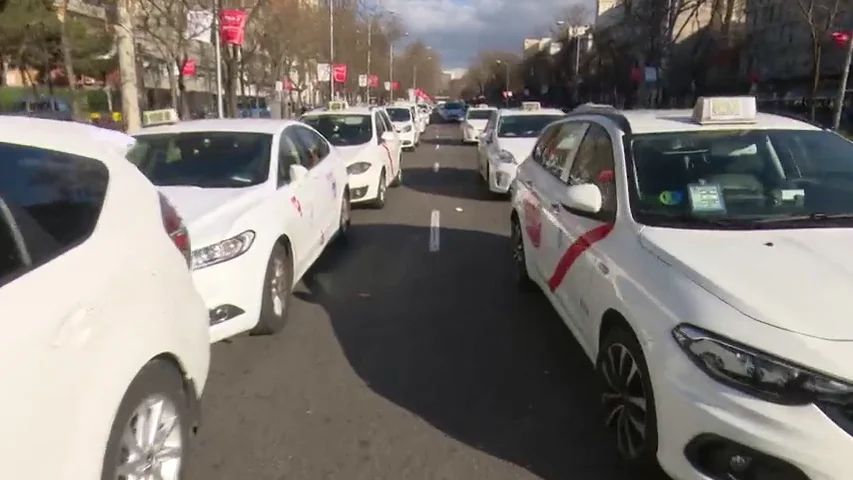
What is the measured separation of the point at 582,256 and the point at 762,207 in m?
1.00

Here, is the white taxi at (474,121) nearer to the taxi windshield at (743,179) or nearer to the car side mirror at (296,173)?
the car side mirror at (296,173)

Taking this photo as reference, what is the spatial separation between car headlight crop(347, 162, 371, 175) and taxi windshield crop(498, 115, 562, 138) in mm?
3099

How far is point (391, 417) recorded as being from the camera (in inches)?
172

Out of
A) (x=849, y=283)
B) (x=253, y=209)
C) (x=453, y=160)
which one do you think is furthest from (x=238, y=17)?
(x=849, y=283)

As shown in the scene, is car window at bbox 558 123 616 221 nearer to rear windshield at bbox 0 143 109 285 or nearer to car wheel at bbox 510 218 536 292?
car wheel at bbox 510 218 536 292

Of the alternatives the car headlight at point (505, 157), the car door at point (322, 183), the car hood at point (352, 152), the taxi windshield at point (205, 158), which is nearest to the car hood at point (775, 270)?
the taxi windshield at point (205, 158)

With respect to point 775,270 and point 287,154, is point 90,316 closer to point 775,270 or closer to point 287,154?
point 775,270

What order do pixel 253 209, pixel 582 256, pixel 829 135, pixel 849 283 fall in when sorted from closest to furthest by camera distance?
pixel 849 283, pixel 582 256, pixel 829 135, pixel 253 209

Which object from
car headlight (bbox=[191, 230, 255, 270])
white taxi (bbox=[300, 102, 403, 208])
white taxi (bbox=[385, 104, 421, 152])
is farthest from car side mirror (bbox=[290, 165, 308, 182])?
white taxi (bbox=[385, 104, 421, 152])

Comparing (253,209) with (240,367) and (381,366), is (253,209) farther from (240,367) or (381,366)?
(381,366)

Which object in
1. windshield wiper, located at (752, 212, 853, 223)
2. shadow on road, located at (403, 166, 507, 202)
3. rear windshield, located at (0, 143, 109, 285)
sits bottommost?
shadow on road, located at (403, 166, 507, 202)

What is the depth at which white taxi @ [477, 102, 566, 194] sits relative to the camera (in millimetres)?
12289

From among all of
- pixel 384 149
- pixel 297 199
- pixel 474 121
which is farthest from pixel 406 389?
pixel 474 121

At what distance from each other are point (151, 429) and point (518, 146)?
400 inches
